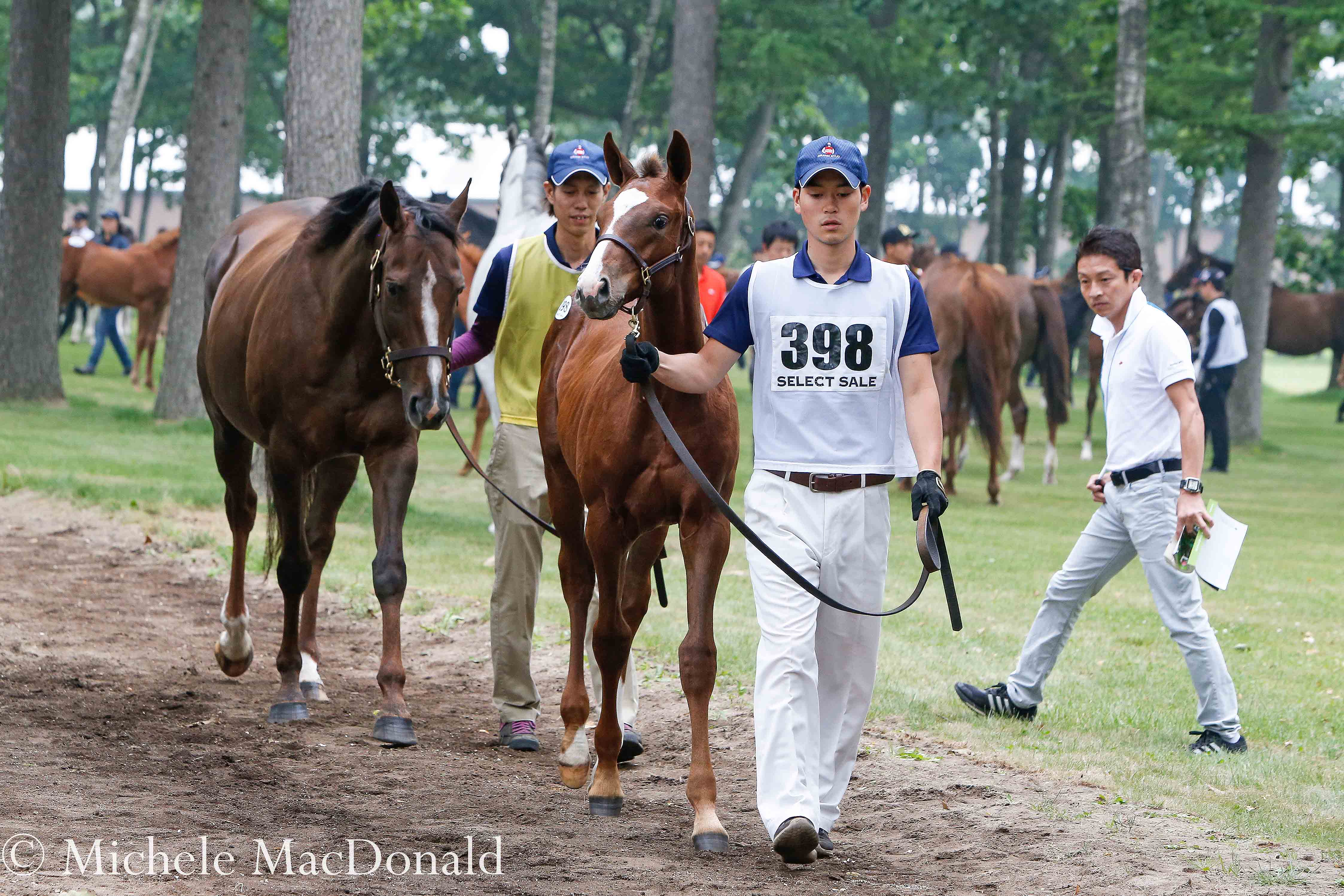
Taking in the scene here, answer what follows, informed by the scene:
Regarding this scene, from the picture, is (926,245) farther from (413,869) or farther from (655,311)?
(413,869)

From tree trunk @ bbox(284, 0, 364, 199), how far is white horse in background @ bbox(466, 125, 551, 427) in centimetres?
130

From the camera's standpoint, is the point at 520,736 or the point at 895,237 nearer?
the point at 520,736

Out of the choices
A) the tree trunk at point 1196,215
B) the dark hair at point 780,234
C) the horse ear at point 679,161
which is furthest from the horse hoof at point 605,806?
the tree trunk at point 1196,215

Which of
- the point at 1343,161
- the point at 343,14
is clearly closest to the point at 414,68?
the point at 1343,161

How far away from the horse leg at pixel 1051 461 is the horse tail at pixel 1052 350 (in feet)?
0.73

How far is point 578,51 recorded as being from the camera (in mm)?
37344

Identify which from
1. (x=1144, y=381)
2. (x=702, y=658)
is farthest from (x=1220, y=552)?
(x=702, y=658)

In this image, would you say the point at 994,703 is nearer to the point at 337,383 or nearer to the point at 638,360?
the point at 638,360

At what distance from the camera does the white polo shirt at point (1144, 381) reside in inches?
239

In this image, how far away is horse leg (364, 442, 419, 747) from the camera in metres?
5.92

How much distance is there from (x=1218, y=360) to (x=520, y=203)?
11.0 meters

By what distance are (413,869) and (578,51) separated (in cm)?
3490

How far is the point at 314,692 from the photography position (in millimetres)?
6754

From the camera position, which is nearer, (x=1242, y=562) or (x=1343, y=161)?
(x=1242, y=562)
